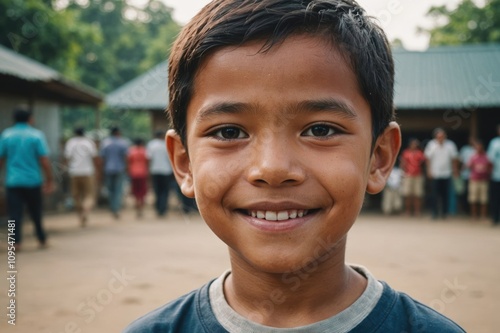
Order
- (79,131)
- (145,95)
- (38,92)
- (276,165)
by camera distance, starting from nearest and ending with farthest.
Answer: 1. (276,165)
2. (79,131)
3. (38,92)
4. (145,95)

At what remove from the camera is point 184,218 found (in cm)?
1198

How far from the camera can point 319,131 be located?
1344 millimetres

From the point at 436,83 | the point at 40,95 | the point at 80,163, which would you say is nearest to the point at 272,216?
the point at 80,163

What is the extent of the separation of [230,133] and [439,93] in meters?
13.8

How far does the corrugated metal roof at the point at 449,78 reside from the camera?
1343 cm

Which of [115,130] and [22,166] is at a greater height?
[115,130]

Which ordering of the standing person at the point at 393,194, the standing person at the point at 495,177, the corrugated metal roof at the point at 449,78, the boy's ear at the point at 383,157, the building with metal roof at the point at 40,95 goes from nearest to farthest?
the boy's ear at the point at 383,157, the building with metal roof at the point at 40,95, the standing person at the point at 495,177, the standing person at the point at 393,194, the corrugated metal roof at the point at 449,78

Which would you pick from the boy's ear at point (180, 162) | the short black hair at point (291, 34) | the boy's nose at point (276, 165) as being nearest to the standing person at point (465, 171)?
the short black hair at point (291, 34)

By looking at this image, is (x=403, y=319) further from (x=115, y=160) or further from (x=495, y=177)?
(x=115, y=160)

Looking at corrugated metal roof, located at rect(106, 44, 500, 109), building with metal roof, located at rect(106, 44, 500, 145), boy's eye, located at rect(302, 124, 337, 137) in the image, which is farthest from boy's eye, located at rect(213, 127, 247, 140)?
corrugated metal roof, located at rect(106, 44, 500, 109)

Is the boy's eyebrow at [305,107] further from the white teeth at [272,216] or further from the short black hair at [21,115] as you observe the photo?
the short black hair at [21,115]

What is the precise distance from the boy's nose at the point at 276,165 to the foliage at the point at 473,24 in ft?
87.1

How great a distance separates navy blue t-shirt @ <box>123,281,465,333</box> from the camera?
1.38m

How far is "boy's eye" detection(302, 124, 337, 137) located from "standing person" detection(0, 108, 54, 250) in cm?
621
